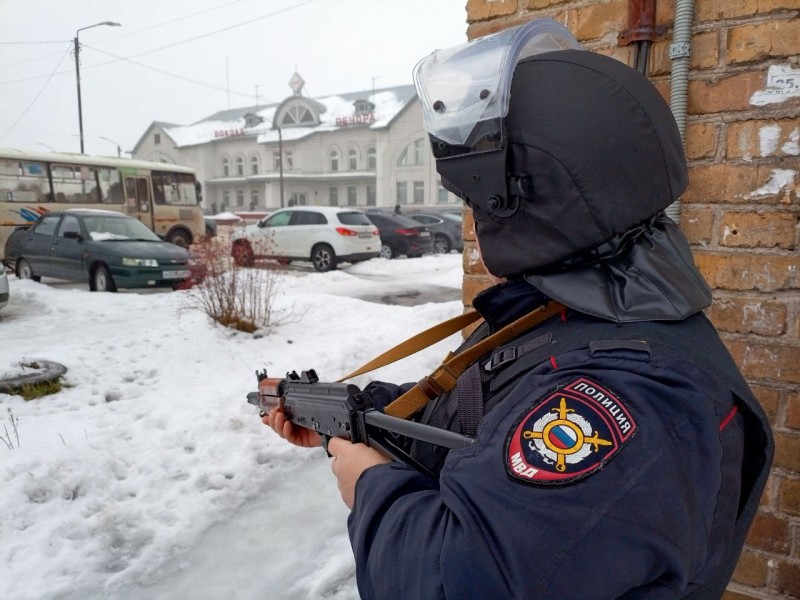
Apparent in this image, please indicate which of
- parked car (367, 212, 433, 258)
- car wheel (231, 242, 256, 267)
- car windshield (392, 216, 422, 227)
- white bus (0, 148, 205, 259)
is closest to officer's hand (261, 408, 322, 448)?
car wheel (231, 242, 256, 267)

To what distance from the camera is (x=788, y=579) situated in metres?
1.79

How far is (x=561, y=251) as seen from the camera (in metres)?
0.91

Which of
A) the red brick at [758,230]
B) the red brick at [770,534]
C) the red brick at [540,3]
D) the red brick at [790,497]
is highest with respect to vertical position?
the red brick at [540,3]

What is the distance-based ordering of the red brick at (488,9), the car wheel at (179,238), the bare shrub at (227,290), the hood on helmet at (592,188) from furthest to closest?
the car wheel at (179,238) → the bare shrub at (227,290) → the red brick at (488,9) → the hood on helmet at (592,188)

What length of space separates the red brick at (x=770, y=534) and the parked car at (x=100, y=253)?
8439mm

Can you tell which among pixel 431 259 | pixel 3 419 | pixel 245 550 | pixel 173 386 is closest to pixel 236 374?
pixel 173 386

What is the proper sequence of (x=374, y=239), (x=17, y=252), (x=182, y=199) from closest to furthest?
1. (x=17, y=252)
2. (x=374, y=239)
3. (x=182, y=199)

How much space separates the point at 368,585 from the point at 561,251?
621 mm

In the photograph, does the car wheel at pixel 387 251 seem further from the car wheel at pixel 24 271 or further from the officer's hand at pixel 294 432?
the officer's hand at pixel 294 432

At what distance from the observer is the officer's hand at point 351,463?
40.3 inches

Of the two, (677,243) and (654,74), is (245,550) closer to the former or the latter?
(677,243)

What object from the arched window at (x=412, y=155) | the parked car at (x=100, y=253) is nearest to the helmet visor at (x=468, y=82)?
the parked car at (x=100, y=253)

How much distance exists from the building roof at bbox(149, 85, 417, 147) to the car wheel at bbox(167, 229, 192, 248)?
2798 cm

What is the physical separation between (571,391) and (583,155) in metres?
0.38
